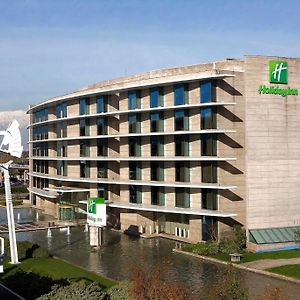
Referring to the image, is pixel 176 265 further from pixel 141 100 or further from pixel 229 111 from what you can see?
pixel 141 100

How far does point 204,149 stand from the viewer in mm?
52062

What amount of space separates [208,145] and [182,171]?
463 cm

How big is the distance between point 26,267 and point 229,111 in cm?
2322

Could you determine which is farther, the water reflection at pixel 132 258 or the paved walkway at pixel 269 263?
the paved walkway at pixel 269 263

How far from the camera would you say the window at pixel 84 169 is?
68375 millimetres

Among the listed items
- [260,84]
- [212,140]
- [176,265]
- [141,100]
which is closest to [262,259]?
[176,265]

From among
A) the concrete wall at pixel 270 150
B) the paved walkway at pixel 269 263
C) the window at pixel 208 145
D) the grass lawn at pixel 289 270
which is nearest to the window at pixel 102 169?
the window at pixel 208 145

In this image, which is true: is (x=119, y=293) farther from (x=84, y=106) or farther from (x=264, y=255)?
(x=84, y=106)

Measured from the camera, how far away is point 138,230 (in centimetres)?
5938

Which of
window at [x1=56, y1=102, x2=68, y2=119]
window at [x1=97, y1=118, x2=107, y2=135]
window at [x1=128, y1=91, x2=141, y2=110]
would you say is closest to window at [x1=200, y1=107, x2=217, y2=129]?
window at [x1=128, y1=91, x2=141, y2=110]

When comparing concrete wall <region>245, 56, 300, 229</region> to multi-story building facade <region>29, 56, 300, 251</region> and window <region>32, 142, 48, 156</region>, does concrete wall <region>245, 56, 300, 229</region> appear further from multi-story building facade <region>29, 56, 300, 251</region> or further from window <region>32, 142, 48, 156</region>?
window <region>32, 142, 48, 156</region>

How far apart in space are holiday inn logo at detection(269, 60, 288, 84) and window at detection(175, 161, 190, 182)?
39.3 feet

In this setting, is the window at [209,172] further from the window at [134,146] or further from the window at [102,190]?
the window at [102,190]

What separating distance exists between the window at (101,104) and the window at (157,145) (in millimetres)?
9414
